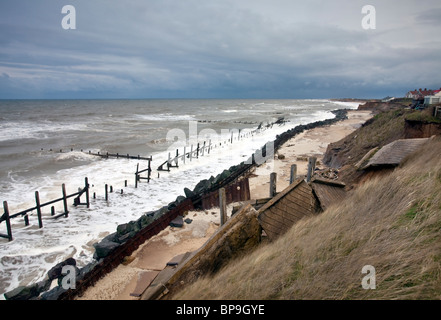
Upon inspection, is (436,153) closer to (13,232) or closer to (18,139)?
(13,232)

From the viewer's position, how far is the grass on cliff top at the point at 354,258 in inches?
139

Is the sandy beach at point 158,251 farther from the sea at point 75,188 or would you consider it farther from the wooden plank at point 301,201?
the wooden plank at point 301,201

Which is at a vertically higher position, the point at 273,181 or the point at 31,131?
the point at 31,131

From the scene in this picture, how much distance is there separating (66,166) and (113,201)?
10939 mm

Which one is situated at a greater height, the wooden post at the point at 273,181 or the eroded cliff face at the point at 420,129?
the eroded cliff face at the point at 420,129

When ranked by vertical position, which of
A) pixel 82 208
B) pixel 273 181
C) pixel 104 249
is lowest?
pixel 82 208

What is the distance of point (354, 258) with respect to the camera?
4.10 m

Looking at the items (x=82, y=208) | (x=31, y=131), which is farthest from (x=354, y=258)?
(x=31, y=131)

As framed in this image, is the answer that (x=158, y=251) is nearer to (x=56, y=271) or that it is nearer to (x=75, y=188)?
(x=56, y=271)

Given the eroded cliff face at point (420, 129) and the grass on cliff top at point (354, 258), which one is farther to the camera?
the eroded cliff face at point (420, 129)

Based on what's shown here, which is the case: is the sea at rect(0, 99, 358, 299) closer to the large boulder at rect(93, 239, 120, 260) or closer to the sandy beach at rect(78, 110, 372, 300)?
the large boulder at rect(93, 239, 120, 260)

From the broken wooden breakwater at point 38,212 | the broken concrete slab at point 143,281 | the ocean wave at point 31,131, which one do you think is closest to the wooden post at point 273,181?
the broken concrete slab at point 143,281

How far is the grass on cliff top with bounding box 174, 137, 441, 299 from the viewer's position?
139 inches

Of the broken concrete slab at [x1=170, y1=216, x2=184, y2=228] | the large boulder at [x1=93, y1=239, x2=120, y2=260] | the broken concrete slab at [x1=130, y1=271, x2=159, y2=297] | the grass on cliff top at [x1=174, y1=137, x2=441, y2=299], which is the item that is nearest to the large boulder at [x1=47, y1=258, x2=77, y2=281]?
the large boulder at [x1=93, y1=239, x2=120, y2=260]
